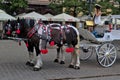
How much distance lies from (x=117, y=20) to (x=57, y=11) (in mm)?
22362

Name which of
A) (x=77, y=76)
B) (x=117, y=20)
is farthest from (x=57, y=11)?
(x=77, y=76)

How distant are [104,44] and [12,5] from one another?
2124 centimetres

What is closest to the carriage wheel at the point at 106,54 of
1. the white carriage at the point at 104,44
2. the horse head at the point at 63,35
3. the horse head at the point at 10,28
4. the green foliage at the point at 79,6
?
the white carriage at the point at 104,44

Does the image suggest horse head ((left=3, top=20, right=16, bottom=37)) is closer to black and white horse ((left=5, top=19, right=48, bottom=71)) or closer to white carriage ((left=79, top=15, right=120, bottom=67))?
black and white horse ((left=5, top=19, right=48, bottom=71))

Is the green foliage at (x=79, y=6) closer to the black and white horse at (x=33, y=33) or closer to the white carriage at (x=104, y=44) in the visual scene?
the white carriage at (x=104, y=44)

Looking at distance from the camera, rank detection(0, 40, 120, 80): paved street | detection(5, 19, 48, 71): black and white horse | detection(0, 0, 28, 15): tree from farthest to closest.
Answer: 1. detection(0, 0, 28, 15): tree
2. detection(5, 19, 48, 71): black and white horse
3. detection(0, 40, 120, 80): paved street

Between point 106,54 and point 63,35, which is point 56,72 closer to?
point 63,35

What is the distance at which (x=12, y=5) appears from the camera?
31797mm

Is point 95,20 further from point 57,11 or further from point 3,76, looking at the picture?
point 57,11

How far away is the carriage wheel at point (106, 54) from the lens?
11607mm

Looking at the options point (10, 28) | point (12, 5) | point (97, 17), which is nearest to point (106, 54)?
point (97, 17)

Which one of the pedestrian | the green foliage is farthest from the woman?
the green foliage

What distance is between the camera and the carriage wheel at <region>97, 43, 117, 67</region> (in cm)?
1161

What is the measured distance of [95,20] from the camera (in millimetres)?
12133
